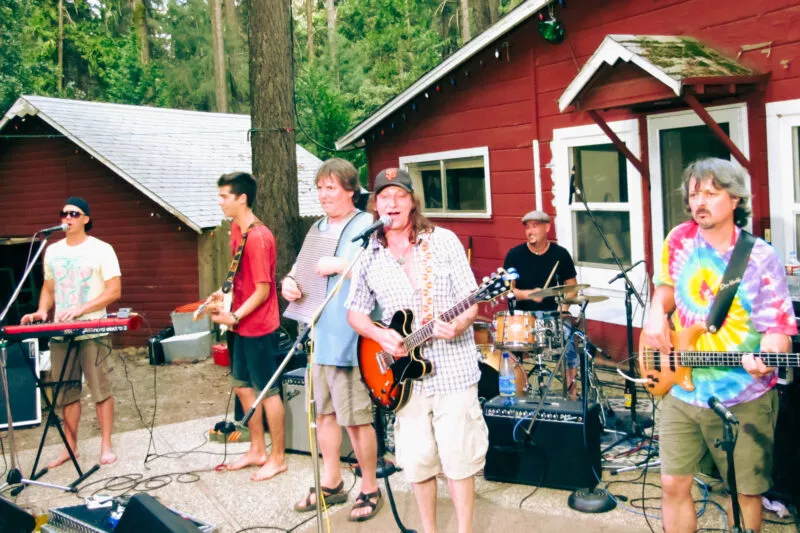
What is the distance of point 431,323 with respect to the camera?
361 cm

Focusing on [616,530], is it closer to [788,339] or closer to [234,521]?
[788,339]

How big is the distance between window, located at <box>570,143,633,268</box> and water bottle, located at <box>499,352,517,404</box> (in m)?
2.39

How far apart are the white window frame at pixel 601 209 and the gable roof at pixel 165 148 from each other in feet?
16.9

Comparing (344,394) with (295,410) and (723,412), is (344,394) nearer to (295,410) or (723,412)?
(295,410)

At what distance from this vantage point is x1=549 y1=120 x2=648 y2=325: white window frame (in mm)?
7676

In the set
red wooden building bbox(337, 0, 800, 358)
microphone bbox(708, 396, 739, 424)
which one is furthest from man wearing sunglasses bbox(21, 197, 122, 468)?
microphone bbox(708, 396, 739, 424)

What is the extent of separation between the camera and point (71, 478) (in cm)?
588

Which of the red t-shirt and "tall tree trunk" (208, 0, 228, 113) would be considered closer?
the red t-shirt

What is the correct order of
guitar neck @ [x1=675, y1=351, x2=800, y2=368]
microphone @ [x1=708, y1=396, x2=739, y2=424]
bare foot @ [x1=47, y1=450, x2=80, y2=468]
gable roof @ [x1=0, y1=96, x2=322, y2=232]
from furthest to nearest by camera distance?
1. gable roof @ [x1=0, y1=96, x2=322, y2=232]
2. bare foot @ [x1=47, y1=450, x2=80, y2=468]
3. guitar neck @ [x1=675, y1=351, x2=800, y2=368]
4. microphone @ [x1=708, y1=396, x2=739, y2=424]

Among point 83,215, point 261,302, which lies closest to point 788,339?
point 261,302

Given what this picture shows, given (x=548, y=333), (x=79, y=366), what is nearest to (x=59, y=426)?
(x=79, y=366)

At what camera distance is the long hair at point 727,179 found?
3.27m

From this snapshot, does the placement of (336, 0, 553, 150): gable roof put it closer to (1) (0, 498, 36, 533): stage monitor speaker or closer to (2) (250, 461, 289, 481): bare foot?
(2) (250, 461, 289, 481): bare foot

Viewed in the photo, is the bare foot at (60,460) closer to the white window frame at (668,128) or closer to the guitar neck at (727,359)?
the guitar neck at (727,359)
